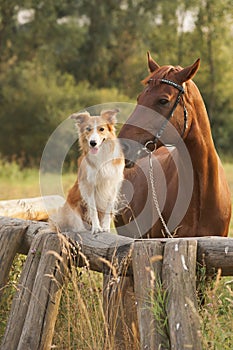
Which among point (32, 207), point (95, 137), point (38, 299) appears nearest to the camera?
point (38, 299)

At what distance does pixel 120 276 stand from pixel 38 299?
1.81ft

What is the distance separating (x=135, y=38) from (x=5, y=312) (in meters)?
28.2

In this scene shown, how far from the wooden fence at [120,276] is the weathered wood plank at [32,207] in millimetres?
1374

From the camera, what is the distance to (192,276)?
343cm

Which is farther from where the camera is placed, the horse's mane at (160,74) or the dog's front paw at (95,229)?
the horse's mane at (160,74)

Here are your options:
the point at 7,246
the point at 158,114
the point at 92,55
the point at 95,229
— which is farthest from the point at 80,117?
the point at 92,55

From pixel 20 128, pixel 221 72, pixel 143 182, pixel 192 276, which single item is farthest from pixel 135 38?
pixel 192 276

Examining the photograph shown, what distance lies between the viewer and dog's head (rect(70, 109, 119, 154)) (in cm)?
422

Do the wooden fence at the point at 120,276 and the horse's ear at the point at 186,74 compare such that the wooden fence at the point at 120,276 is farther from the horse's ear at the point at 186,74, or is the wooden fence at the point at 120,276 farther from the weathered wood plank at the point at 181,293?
the horse's ear at the point at 186,74

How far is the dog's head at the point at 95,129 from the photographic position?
13.8 feet

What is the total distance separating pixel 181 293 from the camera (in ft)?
11.1

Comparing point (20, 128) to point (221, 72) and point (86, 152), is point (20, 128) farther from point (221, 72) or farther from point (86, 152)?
point (86, 152)

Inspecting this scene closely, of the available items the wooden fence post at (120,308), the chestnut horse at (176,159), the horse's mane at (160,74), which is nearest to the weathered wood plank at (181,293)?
the wooden fence post at (120,308)

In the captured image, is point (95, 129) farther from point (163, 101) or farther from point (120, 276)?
point (120, 276)
